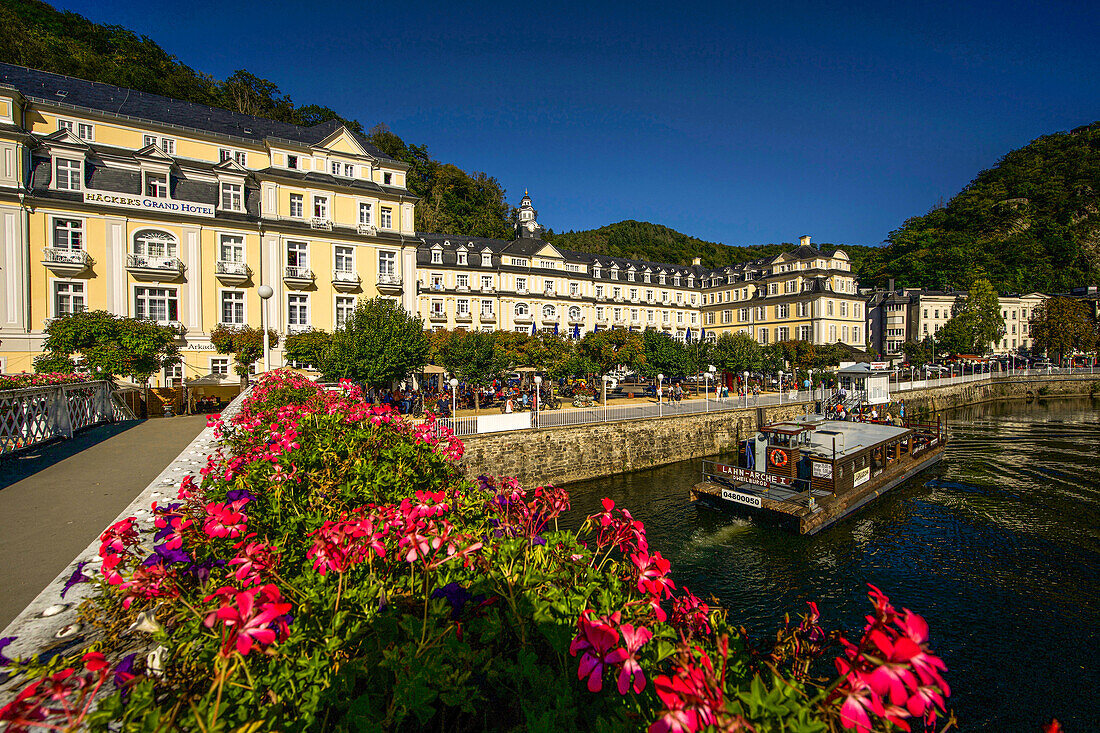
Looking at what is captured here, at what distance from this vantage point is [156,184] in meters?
27.5

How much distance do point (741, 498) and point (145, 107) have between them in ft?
132

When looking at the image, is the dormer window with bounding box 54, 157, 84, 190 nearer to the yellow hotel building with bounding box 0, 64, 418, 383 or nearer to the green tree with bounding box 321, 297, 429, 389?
the yellow hotel building with bounding box 0, 64, 418, 383

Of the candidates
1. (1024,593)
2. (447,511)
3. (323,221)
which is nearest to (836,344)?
(1024,593)

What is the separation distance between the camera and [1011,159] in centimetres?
12362

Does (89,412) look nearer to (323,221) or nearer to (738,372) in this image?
(323,221)

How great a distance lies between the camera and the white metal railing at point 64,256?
24.5 metres

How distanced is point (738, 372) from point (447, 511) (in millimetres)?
39445

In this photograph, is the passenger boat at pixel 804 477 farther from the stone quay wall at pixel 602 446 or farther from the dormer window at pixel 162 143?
the dormer window at pixel 162 143

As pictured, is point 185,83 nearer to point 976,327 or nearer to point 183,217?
point 183,217

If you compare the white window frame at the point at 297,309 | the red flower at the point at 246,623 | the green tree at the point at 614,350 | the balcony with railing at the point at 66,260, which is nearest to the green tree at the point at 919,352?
the green tree at the point at 614,350

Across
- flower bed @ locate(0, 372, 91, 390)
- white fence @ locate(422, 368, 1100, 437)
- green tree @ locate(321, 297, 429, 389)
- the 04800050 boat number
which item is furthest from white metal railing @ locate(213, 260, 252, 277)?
the 04800050 boat number

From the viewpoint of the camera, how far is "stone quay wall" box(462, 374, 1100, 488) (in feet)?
63.0

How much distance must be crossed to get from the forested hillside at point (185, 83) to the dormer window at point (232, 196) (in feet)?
84.5

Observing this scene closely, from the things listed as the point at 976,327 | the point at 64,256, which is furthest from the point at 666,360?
the point at 976,327
